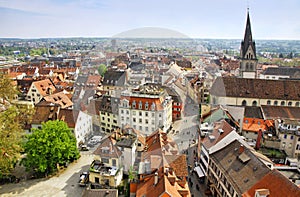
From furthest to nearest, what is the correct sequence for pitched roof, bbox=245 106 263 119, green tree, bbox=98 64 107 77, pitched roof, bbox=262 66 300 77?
pitched roof, bbox=262 66 300 77 < green tree, bbox=98 64 107 77 < pitched roof, bbox=245 106 263 119

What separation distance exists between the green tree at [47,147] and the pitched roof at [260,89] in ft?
85.7

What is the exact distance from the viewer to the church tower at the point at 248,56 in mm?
46803

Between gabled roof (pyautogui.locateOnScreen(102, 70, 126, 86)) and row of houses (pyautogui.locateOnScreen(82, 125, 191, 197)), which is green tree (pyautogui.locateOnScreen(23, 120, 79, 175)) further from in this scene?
gabled roof (pyautogui.locateOnScreen(102, 70, 126, 86))

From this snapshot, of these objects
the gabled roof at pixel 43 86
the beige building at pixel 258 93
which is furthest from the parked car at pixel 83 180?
the gabled roof at pixel 43 86

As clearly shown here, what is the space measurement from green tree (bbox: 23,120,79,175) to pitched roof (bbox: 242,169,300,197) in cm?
1883

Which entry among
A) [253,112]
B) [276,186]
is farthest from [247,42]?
[276,186]

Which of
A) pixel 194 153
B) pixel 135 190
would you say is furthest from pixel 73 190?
pixel 194 153

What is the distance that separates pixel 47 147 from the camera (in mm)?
24172

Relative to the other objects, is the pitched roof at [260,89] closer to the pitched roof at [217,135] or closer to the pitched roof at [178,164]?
the pitched roof at [217,135]

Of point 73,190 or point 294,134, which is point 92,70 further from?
point 294,134

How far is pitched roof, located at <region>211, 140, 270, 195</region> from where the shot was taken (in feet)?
58.1

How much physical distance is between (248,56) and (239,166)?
34.0 meters

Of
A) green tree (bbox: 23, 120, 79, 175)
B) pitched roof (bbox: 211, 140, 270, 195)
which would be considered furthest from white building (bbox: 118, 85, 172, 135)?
pitched roof (bbox: 211, 140, 270, 195)

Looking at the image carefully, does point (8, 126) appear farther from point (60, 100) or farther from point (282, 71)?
point (282, 71)
